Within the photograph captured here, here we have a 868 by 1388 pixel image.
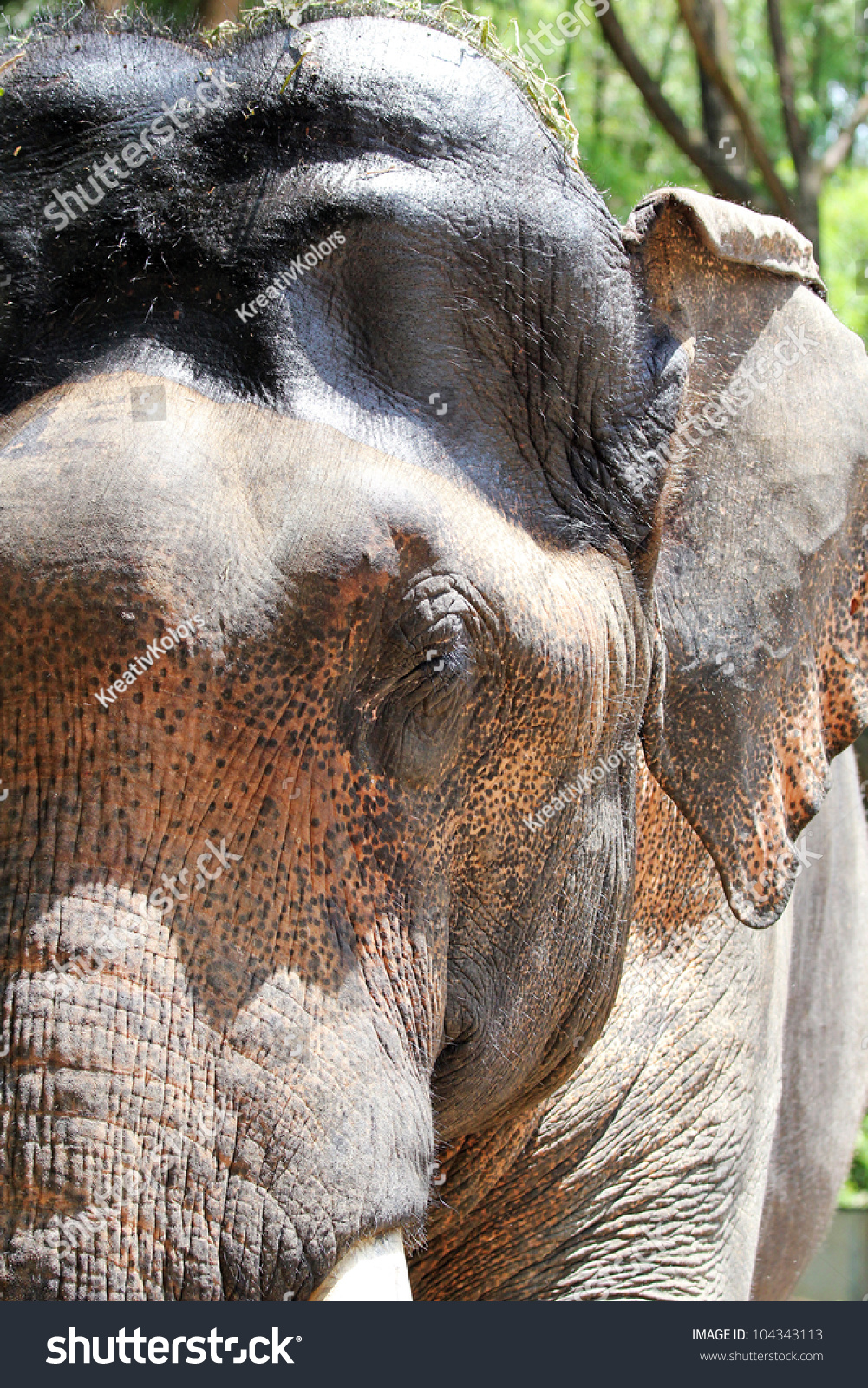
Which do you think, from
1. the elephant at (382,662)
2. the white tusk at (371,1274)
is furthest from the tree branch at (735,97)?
the white tusk at (371,1274)

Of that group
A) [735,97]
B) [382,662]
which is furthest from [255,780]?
[735,97]

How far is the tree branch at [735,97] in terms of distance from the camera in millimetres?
7156

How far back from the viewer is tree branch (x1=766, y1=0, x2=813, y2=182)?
7.26m

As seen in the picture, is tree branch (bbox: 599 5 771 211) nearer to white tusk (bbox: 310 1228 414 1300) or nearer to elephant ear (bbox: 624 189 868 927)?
elephant ear (bbox: 624 189 868 927)

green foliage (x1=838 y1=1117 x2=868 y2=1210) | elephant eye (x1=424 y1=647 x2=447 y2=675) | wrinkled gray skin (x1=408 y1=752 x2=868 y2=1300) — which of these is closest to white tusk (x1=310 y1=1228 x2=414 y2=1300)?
elephant eye (x1=424 y1=647 x2=447 y2=675)

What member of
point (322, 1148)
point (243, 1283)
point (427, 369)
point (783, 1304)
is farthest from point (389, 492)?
point (783, 1304)

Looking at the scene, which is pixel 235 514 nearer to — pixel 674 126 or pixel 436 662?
pixel 436 662

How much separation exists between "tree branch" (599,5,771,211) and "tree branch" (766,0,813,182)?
0.26 m

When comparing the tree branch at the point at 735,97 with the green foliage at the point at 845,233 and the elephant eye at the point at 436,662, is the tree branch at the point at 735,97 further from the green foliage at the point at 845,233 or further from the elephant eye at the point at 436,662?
the elephant eye at the point at 436,662

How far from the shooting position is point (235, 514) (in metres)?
1.77

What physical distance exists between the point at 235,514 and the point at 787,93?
20.8 ft

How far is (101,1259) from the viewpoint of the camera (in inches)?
59.9

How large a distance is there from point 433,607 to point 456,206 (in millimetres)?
619

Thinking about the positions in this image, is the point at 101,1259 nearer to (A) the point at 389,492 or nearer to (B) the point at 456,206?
(A) the point at 389,492
